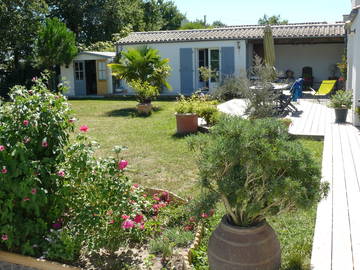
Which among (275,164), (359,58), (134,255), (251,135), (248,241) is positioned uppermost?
(359,58)

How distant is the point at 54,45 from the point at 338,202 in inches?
703

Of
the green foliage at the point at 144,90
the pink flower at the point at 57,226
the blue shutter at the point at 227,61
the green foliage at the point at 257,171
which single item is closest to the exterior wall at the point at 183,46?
the blue shutter at the point at 227,61

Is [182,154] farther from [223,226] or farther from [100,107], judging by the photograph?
[100,107]

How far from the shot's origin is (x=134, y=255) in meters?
4.17

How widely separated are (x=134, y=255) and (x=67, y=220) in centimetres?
86

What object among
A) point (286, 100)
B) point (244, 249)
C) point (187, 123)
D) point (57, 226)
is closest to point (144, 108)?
point (187, 123)

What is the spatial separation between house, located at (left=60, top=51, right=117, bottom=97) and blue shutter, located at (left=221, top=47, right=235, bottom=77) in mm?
5743

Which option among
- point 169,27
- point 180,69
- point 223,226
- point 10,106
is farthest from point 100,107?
point 169,27

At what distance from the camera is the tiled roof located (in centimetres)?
1892

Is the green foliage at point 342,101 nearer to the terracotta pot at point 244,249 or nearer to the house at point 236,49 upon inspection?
the house at point 236,49

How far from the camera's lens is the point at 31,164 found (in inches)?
156

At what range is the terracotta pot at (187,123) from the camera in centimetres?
1034

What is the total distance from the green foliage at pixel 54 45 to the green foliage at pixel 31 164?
16900 mm

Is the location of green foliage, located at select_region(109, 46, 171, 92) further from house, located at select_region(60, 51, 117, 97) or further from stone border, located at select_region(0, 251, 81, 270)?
stone border, located at select_region(0, 251, 81, 270)
